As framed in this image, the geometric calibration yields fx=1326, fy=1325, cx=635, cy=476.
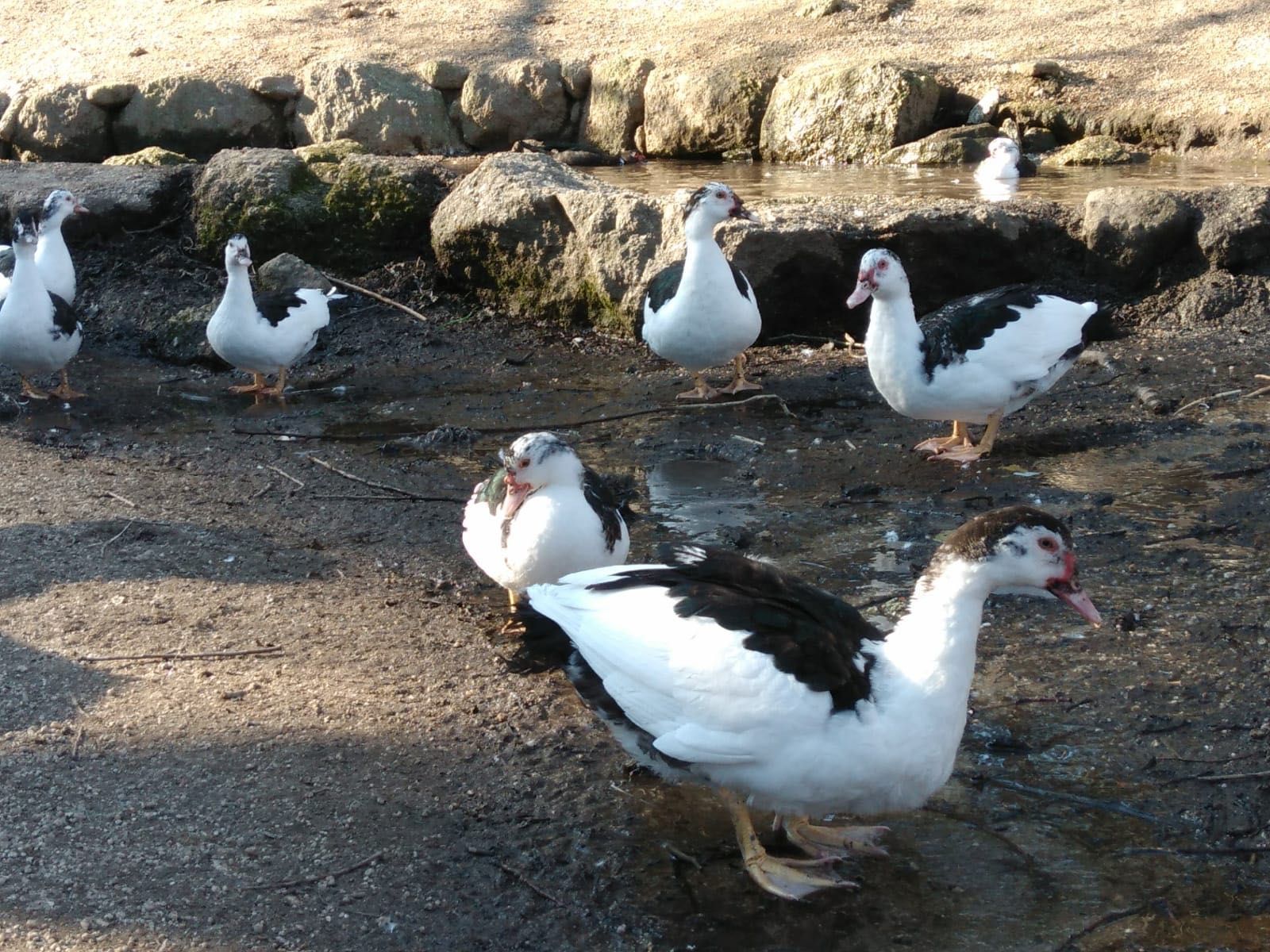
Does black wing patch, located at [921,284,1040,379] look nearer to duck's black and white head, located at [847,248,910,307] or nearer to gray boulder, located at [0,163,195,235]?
duck's black and white head, located at [847,248,910,307]

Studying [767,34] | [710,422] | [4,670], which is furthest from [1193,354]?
[767,34]

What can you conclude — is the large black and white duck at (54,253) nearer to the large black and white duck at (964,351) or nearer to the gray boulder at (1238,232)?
the large black and white duck at (964,351)

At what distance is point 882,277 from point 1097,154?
7.10 m

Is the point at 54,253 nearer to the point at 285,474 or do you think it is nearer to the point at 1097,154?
the point at 285,474

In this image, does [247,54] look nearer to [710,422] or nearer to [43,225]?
[43,225]

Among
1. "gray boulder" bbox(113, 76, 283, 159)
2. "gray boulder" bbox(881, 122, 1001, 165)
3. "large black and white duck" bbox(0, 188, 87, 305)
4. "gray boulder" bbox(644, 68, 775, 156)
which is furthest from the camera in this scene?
"gray boulder" bbox(113, 76, 283, 159)

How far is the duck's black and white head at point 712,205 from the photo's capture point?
23.4 ft

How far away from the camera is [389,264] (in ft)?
30.2

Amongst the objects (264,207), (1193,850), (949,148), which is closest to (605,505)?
(1193,850)

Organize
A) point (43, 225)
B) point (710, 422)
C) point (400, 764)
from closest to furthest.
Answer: point (400, 764)
point (710, 422)
point (43, 225)

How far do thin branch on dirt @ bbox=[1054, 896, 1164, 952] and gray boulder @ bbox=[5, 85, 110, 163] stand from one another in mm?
13935

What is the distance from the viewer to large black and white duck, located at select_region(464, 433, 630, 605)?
4.35 meters

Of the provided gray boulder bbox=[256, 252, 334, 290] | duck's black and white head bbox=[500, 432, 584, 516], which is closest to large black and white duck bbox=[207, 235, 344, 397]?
gray boulder bbox=[256, 252, 334, 290]

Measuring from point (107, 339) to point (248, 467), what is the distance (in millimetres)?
3088
